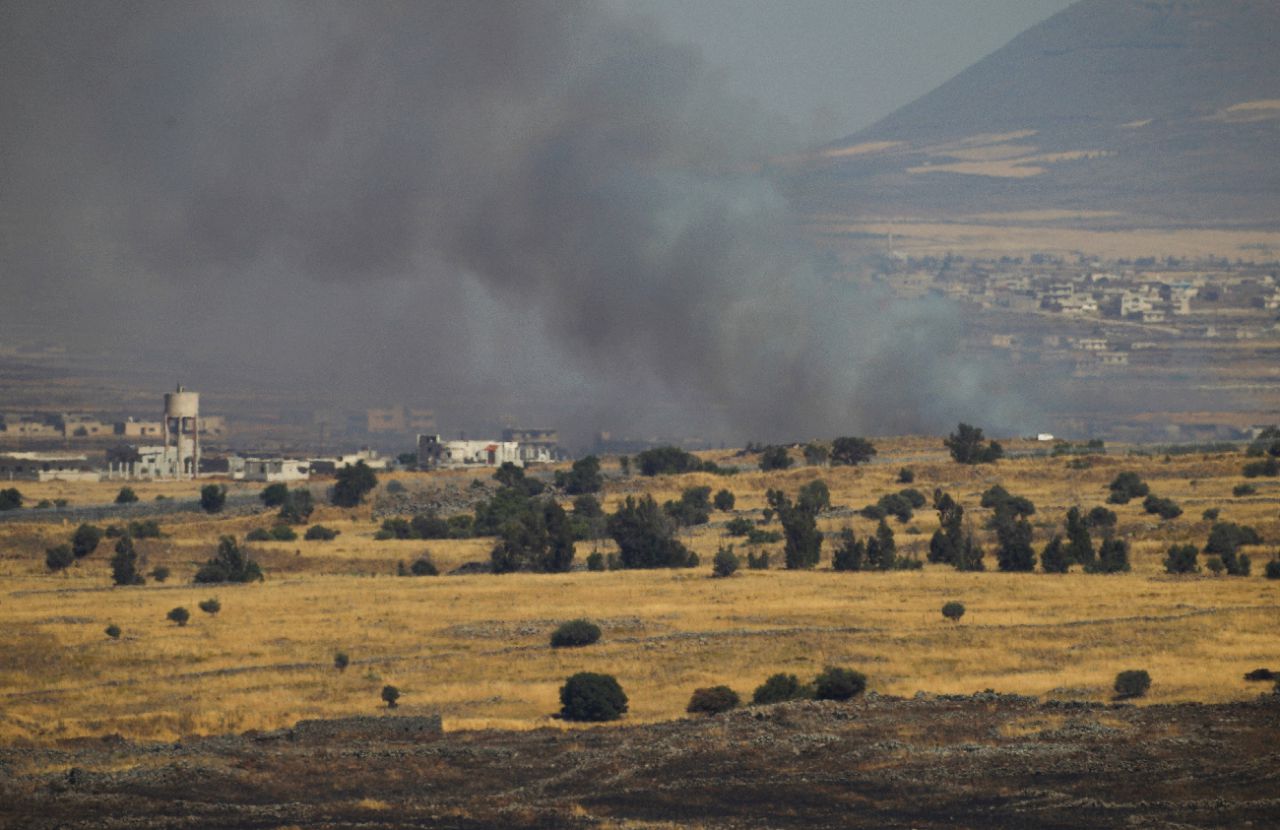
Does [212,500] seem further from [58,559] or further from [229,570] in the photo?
[229,570]

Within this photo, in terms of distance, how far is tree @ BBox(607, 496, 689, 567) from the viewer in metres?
86.4

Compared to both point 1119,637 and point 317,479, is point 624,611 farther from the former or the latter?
point 317,479

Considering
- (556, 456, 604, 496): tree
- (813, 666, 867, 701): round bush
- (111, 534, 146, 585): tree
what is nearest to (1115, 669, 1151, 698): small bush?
(813, 666, 867, 701): round bush

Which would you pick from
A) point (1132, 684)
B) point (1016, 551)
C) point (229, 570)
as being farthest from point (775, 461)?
point (1132, 684)

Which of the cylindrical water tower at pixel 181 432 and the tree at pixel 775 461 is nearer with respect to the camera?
the tree at pixel 775 461

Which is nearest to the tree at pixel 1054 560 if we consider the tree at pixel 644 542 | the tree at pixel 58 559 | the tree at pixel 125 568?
the tree at pixel 644 542

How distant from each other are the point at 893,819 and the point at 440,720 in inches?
628

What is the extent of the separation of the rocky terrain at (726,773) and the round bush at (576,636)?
12.7 m

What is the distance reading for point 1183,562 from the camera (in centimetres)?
7756

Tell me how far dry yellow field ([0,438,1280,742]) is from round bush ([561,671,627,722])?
0.81 metres

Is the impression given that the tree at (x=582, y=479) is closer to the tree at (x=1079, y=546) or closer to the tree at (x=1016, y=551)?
the tree at (x=1016, y=551)

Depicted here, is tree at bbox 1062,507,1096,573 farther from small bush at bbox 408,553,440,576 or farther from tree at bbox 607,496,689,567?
small bush at bbox 408,553,440,576

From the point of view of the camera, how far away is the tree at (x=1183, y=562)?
7750cm

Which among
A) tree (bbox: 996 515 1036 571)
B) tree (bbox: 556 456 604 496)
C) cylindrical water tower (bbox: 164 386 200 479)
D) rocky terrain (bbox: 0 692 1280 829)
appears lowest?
rocky terrain (bbox: 0 692 1280 829)
